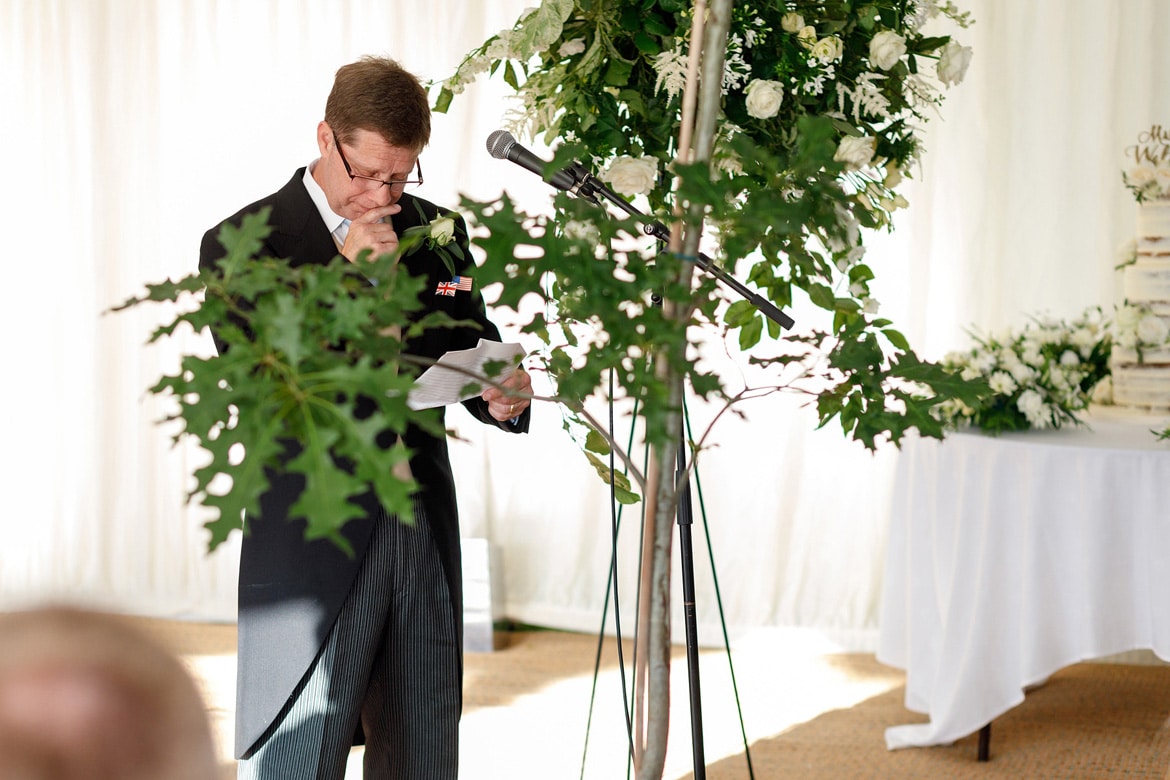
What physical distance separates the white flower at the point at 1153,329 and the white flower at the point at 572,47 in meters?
2.20

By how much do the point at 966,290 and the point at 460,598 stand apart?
2874 mm

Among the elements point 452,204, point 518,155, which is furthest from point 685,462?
point 452,204

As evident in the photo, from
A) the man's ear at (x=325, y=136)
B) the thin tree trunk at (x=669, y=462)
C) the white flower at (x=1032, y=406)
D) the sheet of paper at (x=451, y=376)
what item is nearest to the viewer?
the thin tree trunk at (x=669, y=462)

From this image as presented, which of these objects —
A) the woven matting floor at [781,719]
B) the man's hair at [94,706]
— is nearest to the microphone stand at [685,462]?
the man's hair at [94,706]

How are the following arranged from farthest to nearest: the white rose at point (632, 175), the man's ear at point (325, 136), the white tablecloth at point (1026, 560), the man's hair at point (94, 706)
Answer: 1. the white tablecloth at point (1026, 560)
2. the man's ear at point (325, 136)
3. the white rose at point (632, 175)
4. the man's hair at point (94, 706)

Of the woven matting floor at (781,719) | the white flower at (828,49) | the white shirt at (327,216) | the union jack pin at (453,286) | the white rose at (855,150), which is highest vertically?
the white flower at (828,49)

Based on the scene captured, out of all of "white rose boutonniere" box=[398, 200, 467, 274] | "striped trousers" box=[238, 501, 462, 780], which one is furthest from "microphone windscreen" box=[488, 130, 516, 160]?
"striped trousers" box=[238, 501, 462, 780]

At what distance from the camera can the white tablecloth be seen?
285cm

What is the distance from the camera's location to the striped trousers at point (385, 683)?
1706 mm

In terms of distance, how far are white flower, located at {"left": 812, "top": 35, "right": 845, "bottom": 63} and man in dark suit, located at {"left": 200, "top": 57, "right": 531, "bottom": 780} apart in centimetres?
55

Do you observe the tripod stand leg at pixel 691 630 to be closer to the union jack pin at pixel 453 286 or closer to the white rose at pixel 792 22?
the union jack pin at pixel 453 286

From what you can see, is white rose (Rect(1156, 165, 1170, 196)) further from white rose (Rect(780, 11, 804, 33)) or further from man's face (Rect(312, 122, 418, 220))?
man's face (Rect(312, 122, 418, 220))

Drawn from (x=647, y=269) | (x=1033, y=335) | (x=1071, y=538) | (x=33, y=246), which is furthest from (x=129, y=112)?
(x=647, y=269)

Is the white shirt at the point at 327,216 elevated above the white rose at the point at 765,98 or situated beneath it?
situated beneath
